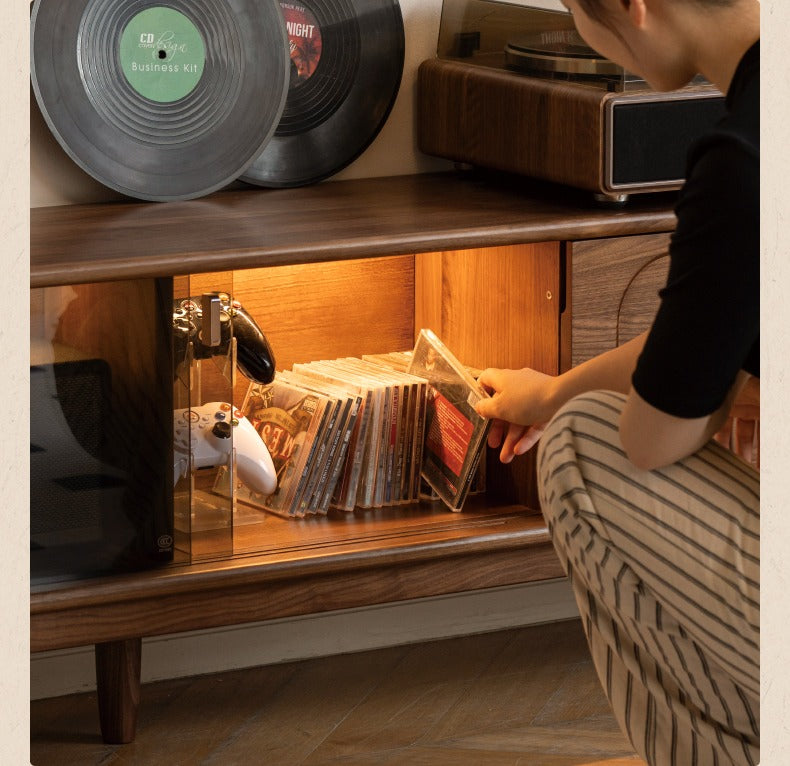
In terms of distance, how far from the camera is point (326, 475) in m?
1.56

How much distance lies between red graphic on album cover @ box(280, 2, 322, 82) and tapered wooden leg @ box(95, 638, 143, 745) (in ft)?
2.40

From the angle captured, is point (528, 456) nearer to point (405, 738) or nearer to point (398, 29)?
point (405, 738)

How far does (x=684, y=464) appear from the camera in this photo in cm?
106

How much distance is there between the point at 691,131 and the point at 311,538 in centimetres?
61

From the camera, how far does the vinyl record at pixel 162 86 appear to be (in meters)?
1.51

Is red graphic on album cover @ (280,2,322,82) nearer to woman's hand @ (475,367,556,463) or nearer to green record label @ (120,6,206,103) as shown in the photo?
green record label @ (120,6,206,103)

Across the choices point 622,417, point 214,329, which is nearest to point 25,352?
point 214,329

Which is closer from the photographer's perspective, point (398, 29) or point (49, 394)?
point (49, 394)

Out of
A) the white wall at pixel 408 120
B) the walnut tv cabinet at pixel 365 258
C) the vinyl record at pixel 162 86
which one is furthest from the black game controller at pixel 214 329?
the white wall at pixel 408 120

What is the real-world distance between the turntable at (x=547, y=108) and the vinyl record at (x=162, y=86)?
0.23m

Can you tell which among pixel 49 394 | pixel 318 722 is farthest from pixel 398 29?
pixel 318 722

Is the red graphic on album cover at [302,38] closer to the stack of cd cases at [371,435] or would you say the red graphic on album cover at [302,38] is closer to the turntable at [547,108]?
the turntable at [547,108]

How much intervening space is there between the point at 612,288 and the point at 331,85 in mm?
476

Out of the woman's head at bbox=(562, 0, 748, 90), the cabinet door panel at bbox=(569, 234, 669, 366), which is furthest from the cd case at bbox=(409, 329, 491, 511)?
the woman's head at bbox=(562, 0, 748, 90)
